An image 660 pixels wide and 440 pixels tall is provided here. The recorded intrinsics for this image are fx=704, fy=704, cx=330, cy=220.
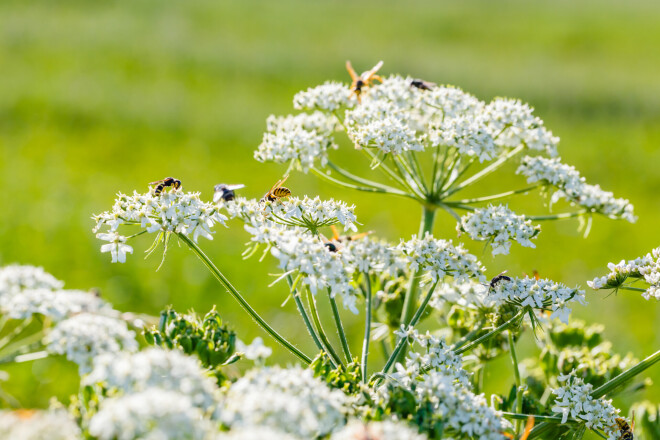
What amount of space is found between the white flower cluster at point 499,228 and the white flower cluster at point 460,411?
1292mm

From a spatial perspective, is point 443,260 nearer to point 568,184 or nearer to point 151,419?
point 568,184

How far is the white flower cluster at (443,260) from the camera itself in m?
3.73

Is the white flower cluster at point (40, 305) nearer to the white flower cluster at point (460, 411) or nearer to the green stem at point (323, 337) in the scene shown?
the green stem at point (323, 337)

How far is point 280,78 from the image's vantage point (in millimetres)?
31922

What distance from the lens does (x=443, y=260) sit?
3758mm

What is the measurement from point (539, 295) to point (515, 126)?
6.15ft

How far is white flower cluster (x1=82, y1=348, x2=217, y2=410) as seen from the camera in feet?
7.33

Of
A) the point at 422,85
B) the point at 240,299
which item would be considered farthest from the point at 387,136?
the point at 240,299

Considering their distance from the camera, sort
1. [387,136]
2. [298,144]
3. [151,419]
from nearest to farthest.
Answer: [151,419] → [387,136] → [298,144]

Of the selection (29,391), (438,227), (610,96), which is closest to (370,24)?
(610,96)

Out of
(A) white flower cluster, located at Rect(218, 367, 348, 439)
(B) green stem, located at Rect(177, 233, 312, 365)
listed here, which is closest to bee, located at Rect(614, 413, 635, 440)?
(B) green stem, located at Rect(177, 233, 312, 365)

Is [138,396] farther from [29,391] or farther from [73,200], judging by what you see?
[73,200]

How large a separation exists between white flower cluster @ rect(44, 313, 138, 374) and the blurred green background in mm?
2579

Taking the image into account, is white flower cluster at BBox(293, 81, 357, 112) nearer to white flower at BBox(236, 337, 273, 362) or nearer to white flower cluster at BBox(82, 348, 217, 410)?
white flower at BBox(236, 337, 273, 362)
